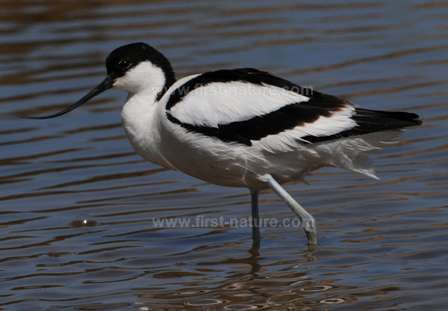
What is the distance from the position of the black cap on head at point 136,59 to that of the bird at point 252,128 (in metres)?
0.21

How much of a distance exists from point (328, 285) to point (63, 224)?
243 centimetres

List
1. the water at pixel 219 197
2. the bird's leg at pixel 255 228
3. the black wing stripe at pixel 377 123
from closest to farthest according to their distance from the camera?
1. the water at pixel 219 197
2. the black wing stripe at pixel 377 123
3. the bird's leg at pixel 255 228

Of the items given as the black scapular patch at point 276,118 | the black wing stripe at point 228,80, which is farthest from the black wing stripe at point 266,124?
the black wing stripe at point 228,80

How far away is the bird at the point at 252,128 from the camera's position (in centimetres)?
758

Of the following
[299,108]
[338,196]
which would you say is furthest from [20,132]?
[299,108]

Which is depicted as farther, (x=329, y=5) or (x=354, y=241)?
(x=329, y=5)

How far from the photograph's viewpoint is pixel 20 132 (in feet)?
37.7

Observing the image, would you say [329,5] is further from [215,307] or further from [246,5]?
[215,307]

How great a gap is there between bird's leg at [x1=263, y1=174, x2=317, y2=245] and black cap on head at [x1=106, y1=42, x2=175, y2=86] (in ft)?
3.04

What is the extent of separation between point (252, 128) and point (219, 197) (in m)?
1.68

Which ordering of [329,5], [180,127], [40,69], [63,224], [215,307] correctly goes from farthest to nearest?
[329,5], [40,69], [63,224], [180,127], [215,307]

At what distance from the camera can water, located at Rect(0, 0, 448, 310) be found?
7.15 m

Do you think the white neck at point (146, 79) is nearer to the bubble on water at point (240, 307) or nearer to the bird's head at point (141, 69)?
the bird's head at point (141, 69)

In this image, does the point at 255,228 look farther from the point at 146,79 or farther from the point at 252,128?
the point at 146,79
